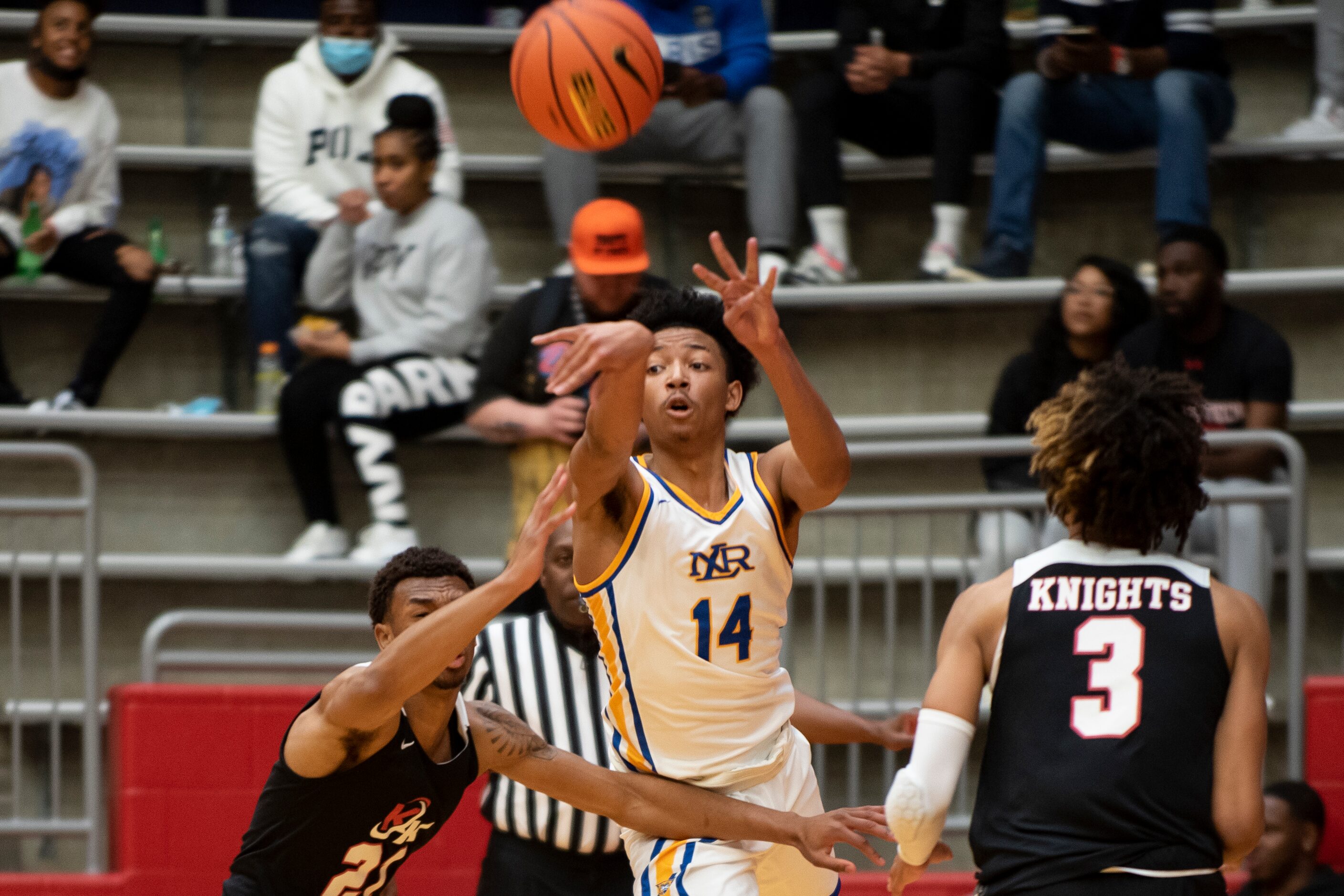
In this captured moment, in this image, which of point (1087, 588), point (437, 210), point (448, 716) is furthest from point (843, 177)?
point (1087, 588)

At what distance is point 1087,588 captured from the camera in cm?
292

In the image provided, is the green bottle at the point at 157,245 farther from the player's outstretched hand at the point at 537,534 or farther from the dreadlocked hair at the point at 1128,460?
the dreadlocked hair at the point at 1128,460

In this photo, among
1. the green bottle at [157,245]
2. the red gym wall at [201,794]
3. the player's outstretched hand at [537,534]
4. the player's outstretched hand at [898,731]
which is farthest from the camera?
the green bottle at [157,245]

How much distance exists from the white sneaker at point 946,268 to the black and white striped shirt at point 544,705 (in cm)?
301

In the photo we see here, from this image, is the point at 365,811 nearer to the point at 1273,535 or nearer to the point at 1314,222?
the point at 1273,535

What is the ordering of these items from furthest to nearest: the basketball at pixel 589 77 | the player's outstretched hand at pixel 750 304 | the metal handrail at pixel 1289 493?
the metal handrail at pixel 1289 493 < the basketball at pixel 589 77 < the player's outstretched hand at pixel 750 304

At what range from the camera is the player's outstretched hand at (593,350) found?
3090 mm

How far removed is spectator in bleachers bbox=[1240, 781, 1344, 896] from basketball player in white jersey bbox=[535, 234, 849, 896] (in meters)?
1.83

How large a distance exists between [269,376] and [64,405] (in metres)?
0.91

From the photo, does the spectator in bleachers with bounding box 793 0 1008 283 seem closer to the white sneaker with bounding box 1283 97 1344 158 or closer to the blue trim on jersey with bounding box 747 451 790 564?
the white sneaker with bounding box 1283 97 1344 158

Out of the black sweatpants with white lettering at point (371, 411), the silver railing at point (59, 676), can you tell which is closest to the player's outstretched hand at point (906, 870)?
the silver railing at point (59, 676)

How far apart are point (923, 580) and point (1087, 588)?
2.73 meters

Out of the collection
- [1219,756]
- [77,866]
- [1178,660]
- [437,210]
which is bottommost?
[77,866]

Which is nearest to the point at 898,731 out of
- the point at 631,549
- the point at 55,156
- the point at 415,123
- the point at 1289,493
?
the point at 631,549
